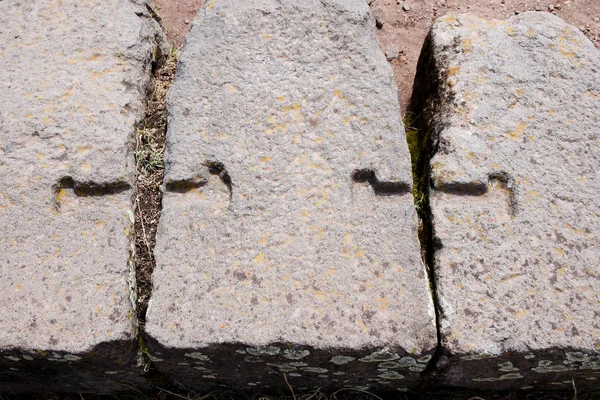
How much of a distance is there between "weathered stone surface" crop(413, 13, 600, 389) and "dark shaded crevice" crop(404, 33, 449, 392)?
0.02 meters

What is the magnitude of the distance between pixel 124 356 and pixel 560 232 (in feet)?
5.04

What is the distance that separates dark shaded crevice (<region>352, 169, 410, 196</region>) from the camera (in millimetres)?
2135

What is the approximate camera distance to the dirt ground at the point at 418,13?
130 inches

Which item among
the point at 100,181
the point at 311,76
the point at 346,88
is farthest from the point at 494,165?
the point at 100,181

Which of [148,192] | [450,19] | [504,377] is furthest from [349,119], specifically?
[504,377]

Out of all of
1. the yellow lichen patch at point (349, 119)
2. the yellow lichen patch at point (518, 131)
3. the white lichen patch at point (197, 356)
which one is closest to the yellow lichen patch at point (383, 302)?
the white lichen patch at point (197, 356)

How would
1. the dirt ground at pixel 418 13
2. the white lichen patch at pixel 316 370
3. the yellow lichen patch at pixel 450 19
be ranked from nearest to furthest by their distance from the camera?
1. the white lichen patch at pixel 316 370
2. the yellow lichen patch at pixel 450 19
3. the dirt ground at pixel 418 13

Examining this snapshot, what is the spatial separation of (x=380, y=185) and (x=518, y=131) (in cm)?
57

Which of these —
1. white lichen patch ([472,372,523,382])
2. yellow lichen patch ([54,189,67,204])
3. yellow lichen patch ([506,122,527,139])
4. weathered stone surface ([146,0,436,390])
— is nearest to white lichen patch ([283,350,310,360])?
weathered stone surface ([146,0,436,390])

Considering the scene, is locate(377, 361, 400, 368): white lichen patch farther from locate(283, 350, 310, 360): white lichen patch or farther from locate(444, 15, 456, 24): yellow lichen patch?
locate(444, 15, 456, 24): yellow lichen patch

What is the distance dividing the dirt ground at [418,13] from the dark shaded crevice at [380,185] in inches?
53.2

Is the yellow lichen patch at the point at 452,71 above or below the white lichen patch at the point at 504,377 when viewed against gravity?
above

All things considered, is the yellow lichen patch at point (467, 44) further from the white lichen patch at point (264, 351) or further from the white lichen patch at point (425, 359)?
the white lichen patch at point (264, 351)

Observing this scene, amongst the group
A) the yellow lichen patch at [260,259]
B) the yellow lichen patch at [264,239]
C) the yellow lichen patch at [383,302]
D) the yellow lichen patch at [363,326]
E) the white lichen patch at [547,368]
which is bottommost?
the white lichen patch at [547,368]
